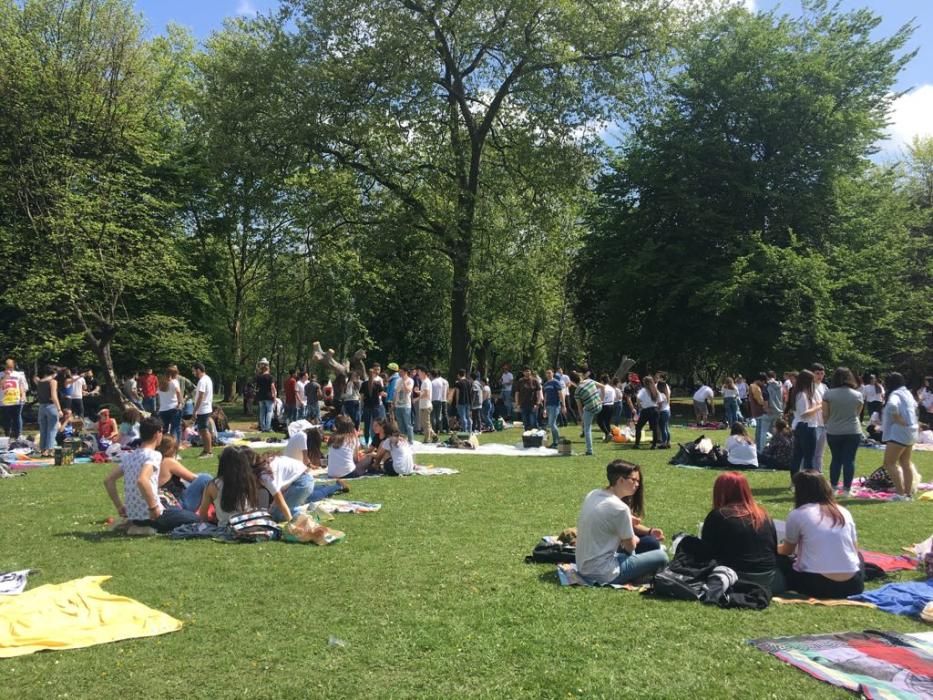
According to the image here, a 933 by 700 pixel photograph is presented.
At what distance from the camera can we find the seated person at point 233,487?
7.84 metres

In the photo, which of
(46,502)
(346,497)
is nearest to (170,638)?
(346,497)

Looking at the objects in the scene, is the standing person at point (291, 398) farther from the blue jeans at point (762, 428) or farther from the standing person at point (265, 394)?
the blue jeans at point (762, 428)

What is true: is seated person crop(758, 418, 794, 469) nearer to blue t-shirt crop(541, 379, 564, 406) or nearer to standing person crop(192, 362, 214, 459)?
blue t-shirt crop(541, 379, 564, 406)

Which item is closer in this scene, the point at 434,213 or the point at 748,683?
the point at 748,683

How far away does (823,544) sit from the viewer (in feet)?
19.4

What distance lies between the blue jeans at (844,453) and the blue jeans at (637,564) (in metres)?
5.50

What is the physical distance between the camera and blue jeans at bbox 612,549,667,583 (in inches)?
242

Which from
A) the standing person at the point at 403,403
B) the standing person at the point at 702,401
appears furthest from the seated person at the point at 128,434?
the standing person at the point at 702,401

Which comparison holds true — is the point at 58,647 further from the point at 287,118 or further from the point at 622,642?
the point at 287,118

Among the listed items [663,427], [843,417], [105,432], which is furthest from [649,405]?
[105,432]

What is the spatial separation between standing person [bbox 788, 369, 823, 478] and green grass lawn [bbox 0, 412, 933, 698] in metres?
1.96

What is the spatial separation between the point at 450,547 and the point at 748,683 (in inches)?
146

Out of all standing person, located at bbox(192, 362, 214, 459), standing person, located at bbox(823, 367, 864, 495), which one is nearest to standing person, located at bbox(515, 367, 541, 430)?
standing person, located at bbox(192, 362, 214, 459)

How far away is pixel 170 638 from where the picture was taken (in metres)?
4.94
